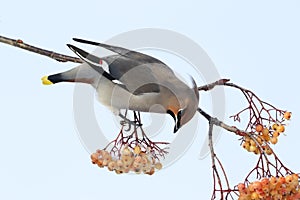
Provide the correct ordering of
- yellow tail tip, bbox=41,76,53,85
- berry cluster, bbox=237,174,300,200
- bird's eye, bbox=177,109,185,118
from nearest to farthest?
berry cluster, bbox=237,174,300,200 → bird's eye, bbox=177,109,185,118 → yellow tail tip, bbox=41,76,53,85

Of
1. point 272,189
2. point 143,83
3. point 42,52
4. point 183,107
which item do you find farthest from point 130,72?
point 272,189

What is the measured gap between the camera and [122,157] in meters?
1.80

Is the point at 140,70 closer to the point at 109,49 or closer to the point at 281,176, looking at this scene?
the point at 109,49

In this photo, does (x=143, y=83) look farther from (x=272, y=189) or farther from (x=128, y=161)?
(x=272, y=189)

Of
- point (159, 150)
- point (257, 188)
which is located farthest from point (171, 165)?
point (257, 188)

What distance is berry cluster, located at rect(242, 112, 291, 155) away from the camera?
178cm

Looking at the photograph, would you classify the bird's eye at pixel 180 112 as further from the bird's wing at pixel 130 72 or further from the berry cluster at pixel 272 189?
the berry cluster at pixel 272 189

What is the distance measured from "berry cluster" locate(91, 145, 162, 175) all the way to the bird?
12cm

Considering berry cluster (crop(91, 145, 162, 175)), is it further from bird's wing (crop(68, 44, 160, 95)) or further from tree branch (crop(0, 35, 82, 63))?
tree branch (crop(0, 35, 82, 63))

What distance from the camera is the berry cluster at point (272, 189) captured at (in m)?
1.64

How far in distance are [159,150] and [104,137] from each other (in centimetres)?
16

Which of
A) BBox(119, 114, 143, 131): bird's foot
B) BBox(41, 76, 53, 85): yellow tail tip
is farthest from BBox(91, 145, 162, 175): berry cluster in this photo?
BBox(41, 76, 53, 85): yellow tail tip

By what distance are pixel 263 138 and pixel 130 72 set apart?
1.31 ft

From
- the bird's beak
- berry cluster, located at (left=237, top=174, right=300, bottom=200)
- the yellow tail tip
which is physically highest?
the yellow tail tip
